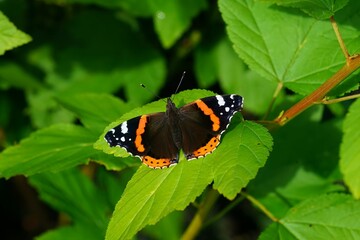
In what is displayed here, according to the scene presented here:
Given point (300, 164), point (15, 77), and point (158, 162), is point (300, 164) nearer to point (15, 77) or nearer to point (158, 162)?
point (158, 162)

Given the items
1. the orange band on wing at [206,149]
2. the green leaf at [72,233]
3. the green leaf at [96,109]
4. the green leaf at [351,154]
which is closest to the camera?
the green leaf at [351,154]

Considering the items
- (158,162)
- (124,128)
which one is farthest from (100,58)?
(158,162)

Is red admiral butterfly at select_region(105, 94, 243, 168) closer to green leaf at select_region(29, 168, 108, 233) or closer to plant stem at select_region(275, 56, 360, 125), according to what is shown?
plant stem at select_region(275, 56, 360, 125)

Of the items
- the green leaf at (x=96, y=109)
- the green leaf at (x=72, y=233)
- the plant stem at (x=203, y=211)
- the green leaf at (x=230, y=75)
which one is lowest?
the green leaf at (x=72, y=233)

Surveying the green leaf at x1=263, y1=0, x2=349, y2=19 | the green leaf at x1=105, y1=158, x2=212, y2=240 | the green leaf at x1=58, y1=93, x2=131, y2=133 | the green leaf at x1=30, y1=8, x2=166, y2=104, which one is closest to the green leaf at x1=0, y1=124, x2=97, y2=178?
the green leaf at x1=58, y1=93, x2=131, y2=133

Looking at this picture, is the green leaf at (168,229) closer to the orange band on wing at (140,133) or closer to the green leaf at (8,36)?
the orange band on wing at (140,133)

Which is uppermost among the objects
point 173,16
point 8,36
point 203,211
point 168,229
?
point 8,36

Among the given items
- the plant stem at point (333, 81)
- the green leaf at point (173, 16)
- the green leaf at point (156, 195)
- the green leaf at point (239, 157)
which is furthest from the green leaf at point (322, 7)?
the green leaf at point (173, 16)
